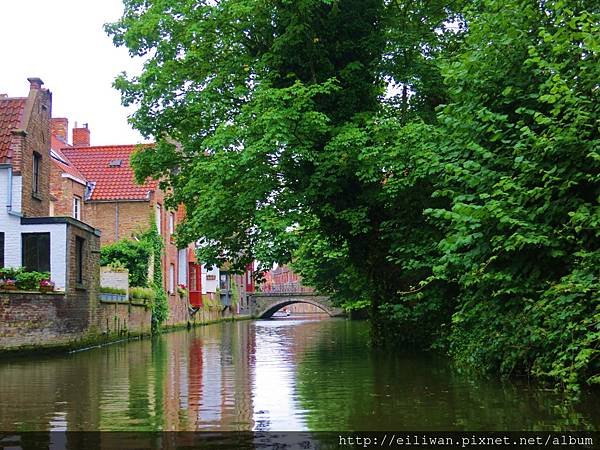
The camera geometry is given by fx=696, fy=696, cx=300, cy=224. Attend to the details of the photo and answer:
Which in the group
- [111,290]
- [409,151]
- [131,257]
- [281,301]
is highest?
[409,151]

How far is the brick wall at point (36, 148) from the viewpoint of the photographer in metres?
22.5

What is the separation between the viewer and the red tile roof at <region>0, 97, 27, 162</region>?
22558 millimetres

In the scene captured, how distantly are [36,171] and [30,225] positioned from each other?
103 inches

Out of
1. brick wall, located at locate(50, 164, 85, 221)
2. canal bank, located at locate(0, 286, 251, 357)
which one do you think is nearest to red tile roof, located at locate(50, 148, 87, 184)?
brick wall, located at locate(50, 164, 85, 221)

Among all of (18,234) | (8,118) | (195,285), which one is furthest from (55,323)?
(195,285)

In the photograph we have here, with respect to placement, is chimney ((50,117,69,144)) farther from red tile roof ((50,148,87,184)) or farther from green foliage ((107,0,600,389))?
green foliage ((107,0,600,389))

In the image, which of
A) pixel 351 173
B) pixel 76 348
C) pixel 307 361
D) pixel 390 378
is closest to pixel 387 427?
pixel 390 378

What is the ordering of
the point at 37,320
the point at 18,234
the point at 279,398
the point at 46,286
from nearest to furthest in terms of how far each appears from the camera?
the point at 279,398, the point at 37,320, the point at 46,286, the point at 18,234

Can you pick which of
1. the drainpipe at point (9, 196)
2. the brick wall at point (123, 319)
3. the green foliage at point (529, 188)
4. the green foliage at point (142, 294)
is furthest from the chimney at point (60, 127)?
the green foliage at point (529, 188)

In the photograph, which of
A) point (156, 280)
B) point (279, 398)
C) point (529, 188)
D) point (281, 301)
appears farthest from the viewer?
point (281, 301)

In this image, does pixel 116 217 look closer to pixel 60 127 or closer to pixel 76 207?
pixel 76 207

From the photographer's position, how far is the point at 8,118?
2333cm

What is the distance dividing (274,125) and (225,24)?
411cm

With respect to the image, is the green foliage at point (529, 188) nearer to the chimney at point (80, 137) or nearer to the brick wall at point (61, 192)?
the brick wall at point (61, 192)
